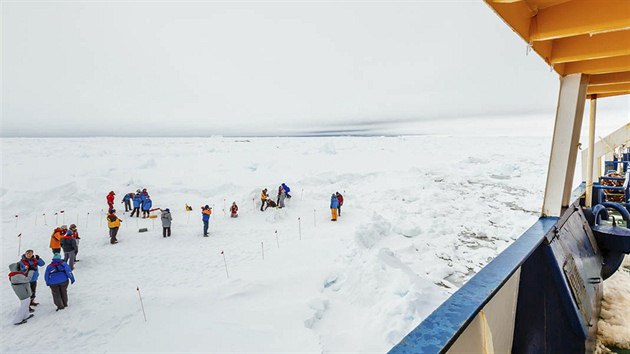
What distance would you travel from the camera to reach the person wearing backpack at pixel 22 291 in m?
5.53

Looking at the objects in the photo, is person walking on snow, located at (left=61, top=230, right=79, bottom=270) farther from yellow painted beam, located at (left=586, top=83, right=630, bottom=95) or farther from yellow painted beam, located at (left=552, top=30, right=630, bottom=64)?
yellow painted beam, located at (left=586, top=83, right=630, bottom=95)

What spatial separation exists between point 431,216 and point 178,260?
9.77 meters

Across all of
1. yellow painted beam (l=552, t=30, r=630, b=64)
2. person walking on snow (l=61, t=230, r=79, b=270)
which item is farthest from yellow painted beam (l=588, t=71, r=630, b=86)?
person walking on snow (l=61, t=230, r=79, b=270)

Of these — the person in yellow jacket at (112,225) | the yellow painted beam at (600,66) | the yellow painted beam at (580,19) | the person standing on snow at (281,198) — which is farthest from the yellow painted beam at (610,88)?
the person in yellow jacket at (112,225)

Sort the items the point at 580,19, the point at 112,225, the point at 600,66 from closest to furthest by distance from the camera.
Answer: the point at 580,19 → the point at 600,66 → the point at 112,225

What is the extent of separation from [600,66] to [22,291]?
31.6 feet

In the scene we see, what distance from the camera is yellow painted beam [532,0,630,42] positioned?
179cm

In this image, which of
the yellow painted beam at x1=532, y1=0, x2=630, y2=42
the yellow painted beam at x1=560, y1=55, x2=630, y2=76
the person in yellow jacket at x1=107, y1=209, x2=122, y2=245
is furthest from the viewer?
the person in yellow jacket at x1=107, y1=209, x2=122, y2=245

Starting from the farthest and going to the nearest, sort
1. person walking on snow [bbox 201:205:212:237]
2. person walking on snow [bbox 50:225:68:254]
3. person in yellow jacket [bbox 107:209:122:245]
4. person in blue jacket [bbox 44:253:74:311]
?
1. person walking on snow [bbox 201:205:212:237]
2. person in yellow jacket [bbox 107:209:122:245]
3. person walking on snow [bbox 50:225:68:254]
4. person in blue jacket [bbox 44:253:74:311]

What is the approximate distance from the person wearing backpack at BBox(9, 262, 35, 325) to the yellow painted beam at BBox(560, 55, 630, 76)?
9310mm

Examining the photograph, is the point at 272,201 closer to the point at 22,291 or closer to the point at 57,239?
the point at 57,239

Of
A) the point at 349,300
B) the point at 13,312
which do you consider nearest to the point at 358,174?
the point at 349,300

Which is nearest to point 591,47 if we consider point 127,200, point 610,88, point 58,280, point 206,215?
point 610,88

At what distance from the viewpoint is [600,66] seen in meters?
3.02
